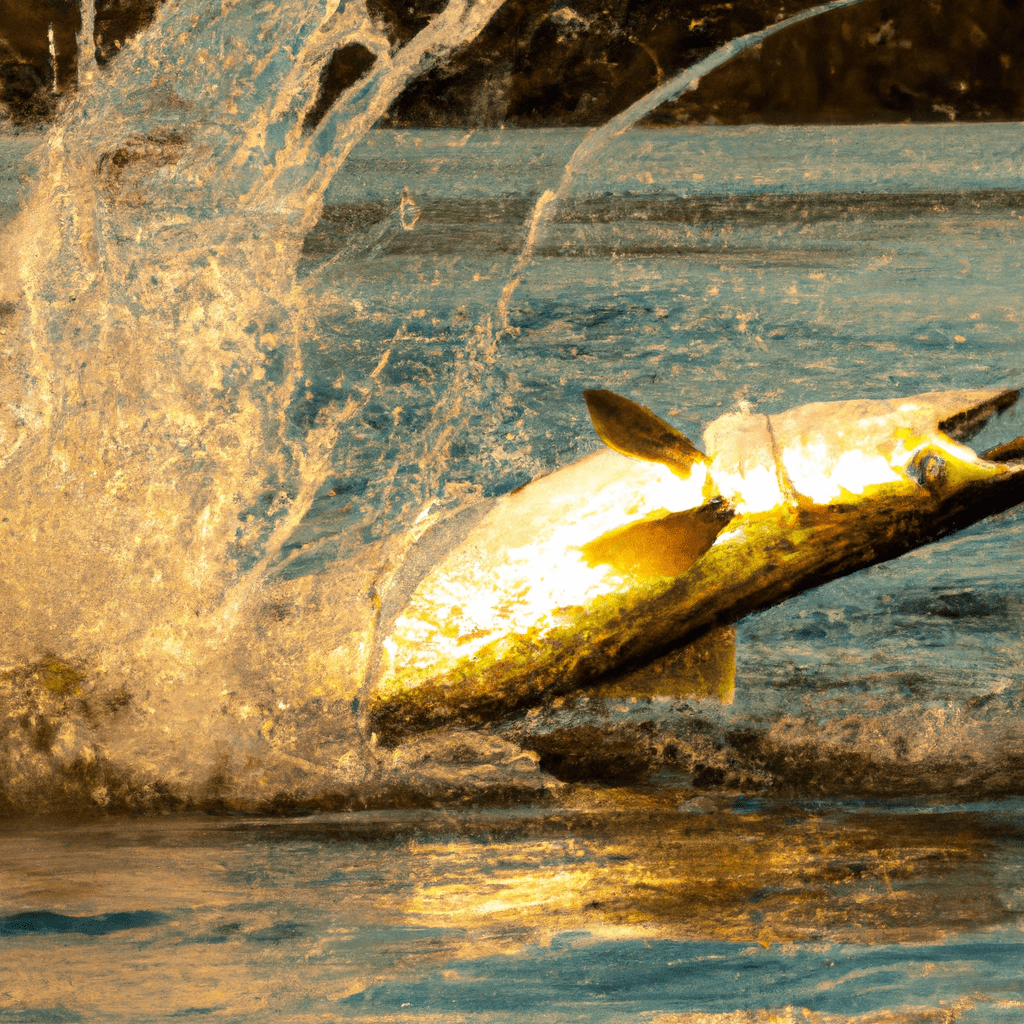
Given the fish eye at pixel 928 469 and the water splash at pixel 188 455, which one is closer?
the fish eye at pixel 928 469

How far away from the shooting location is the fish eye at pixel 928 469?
95.0 inches

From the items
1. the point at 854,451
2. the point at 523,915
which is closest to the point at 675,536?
the point at 854,451

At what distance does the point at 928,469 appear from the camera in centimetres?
243

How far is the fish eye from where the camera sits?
241 cm

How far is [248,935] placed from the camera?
3326 millimetres

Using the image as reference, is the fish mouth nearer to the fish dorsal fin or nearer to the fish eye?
the fish eye

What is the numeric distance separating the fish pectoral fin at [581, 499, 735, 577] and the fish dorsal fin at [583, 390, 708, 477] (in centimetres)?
15

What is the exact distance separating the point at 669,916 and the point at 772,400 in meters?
3.67

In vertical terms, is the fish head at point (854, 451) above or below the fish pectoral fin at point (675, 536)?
above

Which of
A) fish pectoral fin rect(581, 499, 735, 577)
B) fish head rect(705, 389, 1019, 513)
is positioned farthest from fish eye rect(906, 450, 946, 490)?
fish pectoral fin rect(581, 499, 735, 577)

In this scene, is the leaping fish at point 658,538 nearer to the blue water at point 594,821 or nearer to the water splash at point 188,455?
the water splash at point 188,455

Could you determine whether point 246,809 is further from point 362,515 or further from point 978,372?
point 978,372

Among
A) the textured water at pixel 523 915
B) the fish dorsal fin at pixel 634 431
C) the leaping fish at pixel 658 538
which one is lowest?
the textured water at pixel 523 915

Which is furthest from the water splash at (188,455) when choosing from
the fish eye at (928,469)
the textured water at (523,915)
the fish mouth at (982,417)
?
the fish mouth at (982,417)
